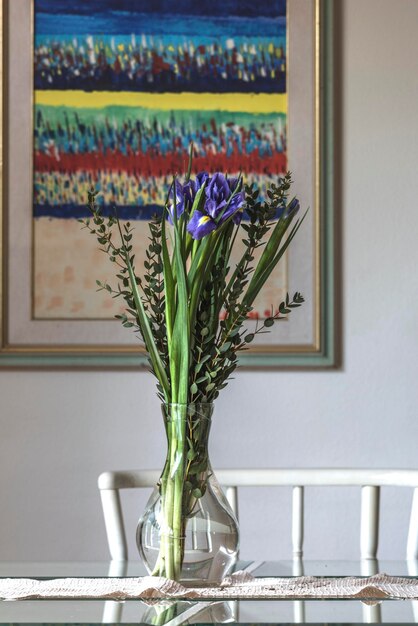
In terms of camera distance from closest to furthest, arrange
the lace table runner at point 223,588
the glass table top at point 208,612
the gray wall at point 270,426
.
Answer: the glass table top at point 208,612
the lace table runner at point 223,588
the gray wall at point 270,426

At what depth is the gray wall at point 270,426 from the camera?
2.11 meters

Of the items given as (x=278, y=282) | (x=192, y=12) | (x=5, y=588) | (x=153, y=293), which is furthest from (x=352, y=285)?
(x=5, y=588)

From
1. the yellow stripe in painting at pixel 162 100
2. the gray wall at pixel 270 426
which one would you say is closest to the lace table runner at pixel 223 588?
the gray wall at pixel 270 426

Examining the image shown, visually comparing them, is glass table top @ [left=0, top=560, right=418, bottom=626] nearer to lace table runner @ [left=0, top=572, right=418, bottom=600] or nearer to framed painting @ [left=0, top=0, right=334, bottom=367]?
lace table runner @ [left=0, top=572, right=418, bottom=600]

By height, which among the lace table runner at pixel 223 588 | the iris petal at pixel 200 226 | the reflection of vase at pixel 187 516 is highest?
the iris petal at pixel 200 226

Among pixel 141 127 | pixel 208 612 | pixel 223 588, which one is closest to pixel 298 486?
pixel 223 588

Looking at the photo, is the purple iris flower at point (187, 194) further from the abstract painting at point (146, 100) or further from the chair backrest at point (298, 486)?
the abstract painting at point (146, 100)

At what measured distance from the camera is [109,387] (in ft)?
6.96

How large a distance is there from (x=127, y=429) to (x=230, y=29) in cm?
98

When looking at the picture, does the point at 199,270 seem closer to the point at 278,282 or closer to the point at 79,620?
the point at 79,620

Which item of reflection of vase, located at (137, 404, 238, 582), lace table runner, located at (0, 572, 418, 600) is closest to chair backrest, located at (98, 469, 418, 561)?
lace table runner, located at (0, 572, 418, 600)

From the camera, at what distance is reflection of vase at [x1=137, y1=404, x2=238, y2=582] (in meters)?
1.04

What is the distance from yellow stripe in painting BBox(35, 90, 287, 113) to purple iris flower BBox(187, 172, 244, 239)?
1.13 meters

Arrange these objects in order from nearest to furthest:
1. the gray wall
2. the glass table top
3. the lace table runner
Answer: the glass table top, the lace table runner, the gray wall
